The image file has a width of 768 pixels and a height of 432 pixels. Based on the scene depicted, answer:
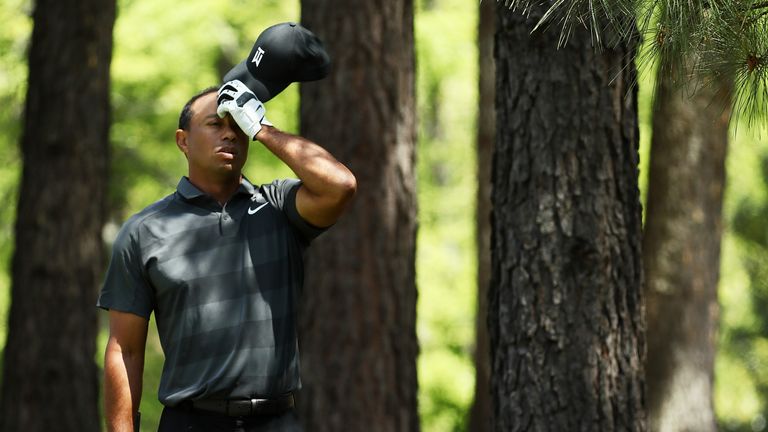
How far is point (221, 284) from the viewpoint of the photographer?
13.3ft

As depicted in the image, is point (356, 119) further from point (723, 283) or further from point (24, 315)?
point (723, 283)

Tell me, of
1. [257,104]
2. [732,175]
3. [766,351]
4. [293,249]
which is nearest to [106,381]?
[293,249]

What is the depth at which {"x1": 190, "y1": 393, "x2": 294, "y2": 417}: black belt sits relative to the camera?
3992mm

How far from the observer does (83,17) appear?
9914mm

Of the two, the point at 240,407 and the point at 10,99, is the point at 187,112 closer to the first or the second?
the point at 240,407

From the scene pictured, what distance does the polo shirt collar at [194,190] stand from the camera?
4199 mm

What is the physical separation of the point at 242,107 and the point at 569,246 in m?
1.76

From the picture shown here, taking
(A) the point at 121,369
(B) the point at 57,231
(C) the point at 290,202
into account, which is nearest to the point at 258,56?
(C) the point at 290,202

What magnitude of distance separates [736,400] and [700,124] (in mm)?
13490

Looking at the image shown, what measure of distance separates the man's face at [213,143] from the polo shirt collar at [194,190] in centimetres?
5

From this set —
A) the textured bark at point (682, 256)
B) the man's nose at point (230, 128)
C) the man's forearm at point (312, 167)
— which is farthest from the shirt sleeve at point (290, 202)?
the textured bark at point (682, 256)

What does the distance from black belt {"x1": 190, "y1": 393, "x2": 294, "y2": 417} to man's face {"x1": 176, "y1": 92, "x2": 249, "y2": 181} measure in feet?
2.55

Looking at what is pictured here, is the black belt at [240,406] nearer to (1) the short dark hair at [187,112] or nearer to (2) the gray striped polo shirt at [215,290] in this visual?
(2) the gray striped polo shirt at [215,290]

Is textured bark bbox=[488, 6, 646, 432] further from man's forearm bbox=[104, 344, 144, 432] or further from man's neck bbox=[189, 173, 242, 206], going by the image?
man's forearm bbox=[104, 344, 144, 432]
